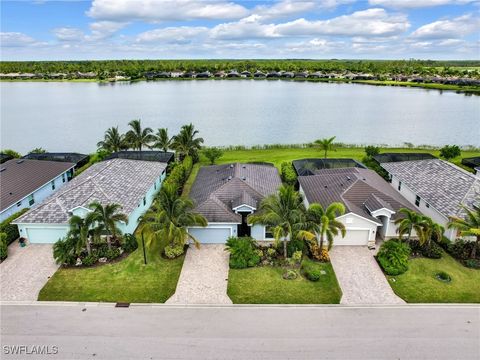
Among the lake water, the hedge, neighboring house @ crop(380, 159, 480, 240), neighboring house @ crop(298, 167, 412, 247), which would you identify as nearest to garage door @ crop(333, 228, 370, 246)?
neighboring house @ crop(298, 167, 412, 247)

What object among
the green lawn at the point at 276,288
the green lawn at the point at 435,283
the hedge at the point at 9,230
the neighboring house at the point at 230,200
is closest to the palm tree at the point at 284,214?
the green lawn at the point at 276,288

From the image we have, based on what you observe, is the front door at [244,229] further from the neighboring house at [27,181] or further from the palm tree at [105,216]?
the neighboring house at [27,181]

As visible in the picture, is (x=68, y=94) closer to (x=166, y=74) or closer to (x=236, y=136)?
(x=166, y=74)

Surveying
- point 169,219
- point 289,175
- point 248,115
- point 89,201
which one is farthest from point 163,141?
point 248,115

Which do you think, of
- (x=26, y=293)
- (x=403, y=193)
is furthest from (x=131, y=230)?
(x=403, y=193)

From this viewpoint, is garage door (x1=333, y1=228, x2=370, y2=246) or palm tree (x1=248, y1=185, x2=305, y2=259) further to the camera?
garage door (x1=333, y1=228, x2=370, y2=246)

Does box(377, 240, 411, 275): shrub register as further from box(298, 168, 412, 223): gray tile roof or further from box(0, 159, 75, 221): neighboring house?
box(0, 159, 75, 221): neighboring house
